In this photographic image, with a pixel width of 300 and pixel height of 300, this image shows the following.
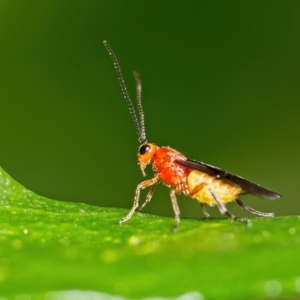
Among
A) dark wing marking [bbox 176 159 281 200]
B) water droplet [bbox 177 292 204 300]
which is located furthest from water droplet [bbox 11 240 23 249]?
dark wing marking [bbox 176 159 281 200]

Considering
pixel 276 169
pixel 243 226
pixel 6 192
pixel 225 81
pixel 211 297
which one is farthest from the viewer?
pixel 276 169

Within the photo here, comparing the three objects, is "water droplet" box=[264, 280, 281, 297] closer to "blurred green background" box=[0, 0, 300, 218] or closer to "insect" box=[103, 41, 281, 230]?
"insect" box=[103, 41, 281, 230]

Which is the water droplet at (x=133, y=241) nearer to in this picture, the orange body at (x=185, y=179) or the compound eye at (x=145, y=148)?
the orange body at (x=185, y=179)

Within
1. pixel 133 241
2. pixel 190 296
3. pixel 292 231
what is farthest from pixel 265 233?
pixel 190 296

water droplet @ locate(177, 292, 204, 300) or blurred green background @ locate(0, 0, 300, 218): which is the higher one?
blurred green background @ locate(0, 0, 300, 218)

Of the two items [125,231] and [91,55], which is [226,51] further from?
[125,231]

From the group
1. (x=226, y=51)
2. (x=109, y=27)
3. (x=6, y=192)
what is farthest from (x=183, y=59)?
(x=6, y=192)

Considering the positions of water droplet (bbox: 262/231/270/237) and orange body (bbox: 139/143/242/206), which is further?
orange body (bbox: 139/143/242/206)
